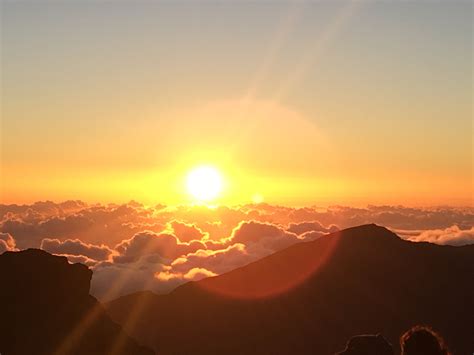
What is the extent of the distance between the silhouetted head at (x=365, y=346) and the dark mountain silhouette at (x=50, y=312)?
7659 cm

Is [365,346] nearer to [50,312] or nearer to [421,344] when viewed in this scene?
[421,344]

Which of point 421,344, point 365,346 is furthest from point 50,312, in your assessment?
point 421,344

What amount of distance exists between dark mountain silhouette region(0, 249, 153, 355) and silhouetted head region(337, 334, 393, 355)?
251ft

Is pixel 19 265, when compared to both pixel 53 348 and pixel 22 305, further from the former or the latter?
Result: pixel 53 348

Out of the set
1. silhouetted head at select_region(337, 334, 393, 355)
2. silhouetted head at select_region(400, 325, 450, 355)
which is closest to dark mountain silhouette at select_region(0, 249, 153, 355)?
silhouetted head at select_region(337, 334, 393, 355)

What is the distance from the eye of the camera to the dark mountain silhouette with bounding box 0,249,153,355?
88000 mm

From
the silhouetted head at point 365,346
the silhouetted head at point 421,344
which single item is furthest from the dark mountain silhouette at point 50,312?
the silhouetted head at point 421,344

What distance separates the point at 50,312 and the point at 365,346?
283ft

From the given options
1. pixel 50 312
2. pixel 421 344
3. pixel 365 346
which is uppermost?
pixel 421 344

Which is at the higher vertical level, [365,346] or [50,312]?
[365,346]

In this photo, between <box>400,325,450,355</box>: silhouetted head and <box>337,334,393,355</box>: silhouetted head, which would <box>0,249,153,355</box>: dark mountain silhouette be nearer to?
<box>337,334,393,355</box>: silhouetted head

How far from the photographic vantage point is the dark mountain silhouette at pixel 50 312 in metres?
88.0

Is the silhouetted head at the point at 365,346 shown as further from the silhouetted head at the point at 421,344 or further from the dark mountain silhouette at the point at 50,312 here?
the dark mountain silhouette at the point at 50,312

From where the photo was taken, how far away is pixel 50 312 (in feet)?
314
